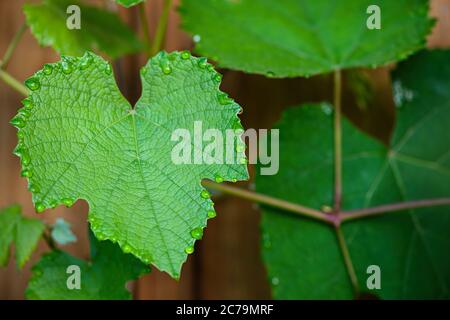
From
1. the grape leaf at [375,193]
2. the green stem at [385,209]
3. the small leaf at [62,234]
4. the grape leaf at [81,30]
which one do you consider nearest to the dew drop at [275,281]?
the grape leaf at [375,193]

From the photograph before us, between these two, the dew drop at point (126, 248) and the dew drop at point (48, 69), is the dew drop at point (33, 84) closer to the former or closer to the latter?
the dew drop at point (48, 69)

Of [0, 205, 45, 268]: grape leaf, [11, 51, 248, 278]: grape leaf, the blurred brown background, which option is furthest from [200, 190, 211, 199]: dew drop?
the blurred brown background

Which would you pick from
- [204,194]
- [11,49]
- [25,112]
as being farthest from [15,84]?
[204,194]

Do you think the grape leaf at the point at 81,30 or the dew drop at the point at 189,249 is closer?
the dew drop at the point at 189,249

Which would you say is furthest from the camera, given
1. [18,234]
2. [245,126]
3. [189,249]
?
[245,126]

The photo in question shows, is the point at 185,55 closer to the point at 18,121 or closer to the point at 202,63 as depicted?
the point at 202,63

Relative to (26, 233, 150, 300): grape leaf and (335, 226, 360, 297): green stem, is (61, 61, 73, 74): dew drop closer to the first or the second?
(26, 233, 150, 300): grape leaf
